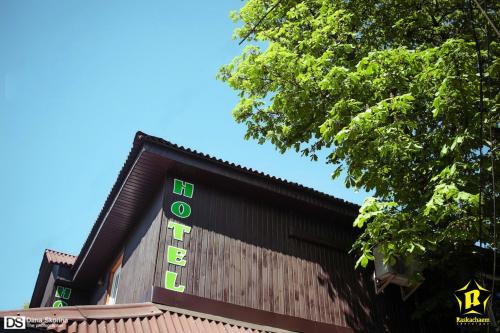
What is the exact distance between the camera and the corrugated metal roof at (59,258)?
54.0 feet

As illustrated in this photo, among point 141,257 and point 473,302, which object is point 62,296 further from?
point 473,302

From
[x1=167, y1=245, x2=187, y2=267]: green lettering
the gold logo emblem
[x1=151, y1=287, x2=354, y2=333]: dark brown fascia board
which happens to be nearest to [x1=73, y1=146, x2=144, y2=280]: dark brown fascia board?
[x1=167, y1=245, x2=187, y2=267]: green lettering

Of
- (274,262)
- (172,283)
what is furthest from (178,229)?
(274,262)

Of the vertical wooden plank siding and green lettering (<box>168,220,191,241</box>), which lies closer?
the vertical wooden plank siding

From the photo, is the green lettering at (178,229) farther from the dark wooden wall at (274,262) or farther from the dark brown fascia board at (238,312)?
the dark brown fascia board at (238,312)

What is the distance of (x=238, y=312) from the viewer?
9641 millimetres

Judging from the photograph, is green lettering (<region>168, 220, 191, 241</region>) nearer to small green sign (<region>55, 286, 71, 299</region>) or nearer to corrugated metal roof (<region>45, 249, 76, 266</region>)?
corrugated metal roof (<region>45, 249, 76, 266</region>)

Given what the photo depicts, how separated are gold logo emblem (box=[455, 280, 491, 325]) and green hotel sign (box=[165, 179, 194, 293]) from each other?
20.4 ft

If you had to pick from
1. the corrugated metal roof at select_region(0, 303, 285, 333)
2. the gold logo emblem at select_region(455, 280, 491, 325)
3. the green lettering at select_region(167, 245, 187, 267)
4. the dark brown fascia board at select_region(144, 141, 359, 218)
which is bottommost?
the corrugated metal roof at select_region(0, 303, 285, 333)

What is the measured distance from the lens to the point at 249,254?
34.9ft

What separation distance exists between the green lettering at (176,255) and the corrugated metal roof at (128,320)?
1073 mm

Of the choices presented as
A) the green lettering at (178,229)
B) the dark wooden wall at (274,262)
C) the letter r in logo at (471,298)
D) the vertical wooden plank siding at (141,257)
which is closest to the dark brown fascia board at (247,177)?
the dark wooden wall at (274,262)

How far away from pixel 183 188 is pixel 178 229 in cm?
111

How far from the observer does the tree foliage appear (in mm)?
7812
